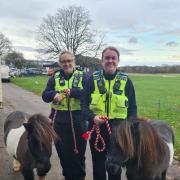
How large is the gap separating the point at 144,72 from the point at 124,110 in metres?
79.0

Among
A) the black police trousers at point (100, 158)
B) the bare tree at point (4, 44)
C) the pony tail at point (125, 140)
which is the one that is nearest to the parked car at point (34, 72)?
the bare tree at point (4, 44)

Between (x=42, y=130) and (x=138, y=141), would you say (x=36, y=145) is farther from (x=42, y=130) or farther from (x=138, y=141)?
(x=138, y=141)

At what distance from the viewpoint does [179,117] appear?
1283 centimetres

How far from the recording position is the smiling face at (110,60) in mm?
4523

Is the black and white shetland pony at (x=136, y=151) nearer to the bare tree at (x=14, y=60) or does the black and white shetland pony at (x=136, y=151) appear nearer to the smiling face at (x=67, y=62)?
the smiling face at (x=67, y=62)

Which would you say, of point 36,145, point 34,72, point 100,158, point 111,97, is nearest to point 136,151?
point 111,97

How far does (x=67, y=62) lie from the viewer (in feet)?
17.1

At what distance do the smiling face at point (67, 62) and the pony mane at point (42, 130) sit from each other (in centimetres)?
88

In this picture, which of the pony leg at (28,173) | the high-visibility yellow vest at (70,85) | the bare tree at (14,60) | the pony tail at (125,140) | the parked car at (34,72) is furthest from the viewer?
the bare tree at (14,60)

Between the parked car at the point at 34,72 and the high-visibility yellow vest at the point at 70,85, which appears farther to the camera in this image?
the parked car at the point at 34,72

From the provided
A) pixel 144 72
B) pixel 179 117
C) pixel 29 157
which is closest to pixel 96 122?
pixel 29 157

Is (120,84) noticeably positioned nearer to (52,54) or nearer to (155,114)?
(155,114)

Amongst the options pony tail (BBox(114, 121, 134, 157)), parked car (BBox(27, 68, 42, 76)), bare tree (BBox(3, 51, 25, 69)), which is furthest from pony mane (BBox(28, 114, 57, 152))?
bare tree (BBox(3, 51, 25, 69))

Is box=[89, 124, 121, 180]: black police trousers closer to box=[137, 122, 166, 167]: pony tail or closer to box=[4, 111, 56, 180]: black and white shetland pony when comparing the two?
box=[4, 111, 56, 180]: black and white shetland pony
